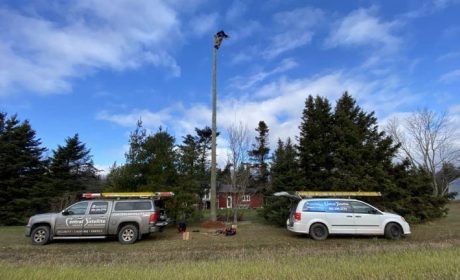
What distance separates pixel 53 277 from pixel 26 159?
2641 centimetres

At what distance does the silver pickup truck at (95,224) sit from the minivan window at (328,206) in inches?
239

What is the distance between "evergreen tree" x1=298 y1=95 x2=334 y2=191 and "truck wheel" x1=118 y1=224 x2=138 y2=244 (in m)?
10.1

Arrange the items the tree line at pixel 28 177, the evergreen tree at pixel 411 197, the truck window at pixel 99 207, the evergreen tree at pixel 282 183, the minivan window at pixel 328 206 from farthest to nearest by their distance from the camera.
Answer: the tree line at pixel 28 177 < the evergreen tree at pixel 411 197 < the evergreen tree at pixel 282 183 < the minivan window at pixel 328 206 < the truck window at pixel 99 207

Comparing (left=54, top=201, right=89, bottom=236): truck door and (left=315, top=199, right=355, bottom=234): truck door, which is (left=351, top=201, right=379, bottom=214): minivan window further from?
(left=54, top=201, right=89, bottom=236): truck door

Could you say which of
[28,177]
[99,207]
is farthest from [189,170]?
[28,177]

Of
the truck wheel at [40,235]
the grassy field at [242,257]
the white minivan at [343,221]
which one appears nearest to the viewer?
the grassy field at [242,257]

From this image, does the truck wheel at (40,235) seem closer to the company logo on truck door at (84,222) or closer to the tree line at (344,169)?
the company logo on truck door at (84,222)

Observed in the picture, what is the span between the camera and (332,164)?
2203cm

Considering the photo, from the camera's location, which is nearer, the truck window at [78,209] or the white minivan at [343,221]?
the truck window at [78,209]

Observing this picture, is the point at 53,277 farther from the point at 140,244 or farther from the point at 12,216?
the point at 12,216

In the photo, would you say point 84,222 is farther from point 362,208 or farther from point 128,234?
point 362,208

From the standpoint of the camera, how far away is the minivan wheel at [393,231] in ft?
50.4

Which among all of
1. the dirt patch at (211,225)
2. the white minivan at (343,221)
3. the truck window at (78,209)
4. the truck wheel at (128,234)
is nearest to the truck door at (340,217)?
the white minivan at (343,221)

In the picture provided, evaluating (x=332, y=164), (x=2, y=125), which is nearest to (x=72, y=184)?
(x=2, y=125)
